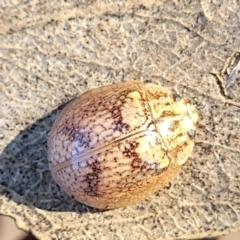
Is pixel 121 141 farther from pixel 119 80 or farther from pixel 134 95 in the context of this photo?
pixel 119 80

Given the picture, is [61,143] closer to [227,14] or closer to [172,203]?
[172,203]

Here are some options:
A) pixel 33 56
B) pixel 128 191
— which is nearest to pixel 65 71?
pixel 33 56

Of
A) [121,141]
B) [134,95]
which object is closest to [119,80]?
[134,95]

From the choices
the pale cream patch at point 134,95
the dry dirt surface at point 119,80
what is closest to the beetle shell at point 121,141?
the pale cream patch at point 134,95

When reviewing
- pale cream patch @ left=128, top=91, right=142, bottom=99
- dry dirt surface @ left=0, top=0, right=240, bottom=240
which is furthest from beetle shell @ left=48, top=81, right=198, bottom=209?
dry dirt surface @ left=0, top=0, right=240, bottom=240

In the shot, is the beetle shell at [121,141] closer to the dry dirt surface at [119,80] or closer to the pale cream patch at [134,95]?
the pale cream patch at [134,95]
